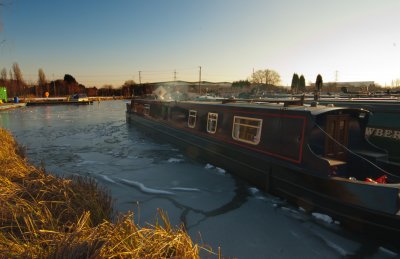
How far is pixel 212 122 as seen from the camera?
10.8 m

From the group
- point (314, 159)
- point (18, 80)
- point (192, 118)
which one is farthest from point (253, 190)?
point (18, 80)

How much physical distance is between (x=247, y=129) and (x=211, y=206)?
2855mm

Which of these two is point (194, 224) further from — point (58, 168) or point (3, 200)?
point (58, 168)

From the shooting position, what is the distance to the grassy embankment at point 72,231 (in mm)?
3018

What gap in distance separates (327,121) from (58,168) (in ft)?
31.7

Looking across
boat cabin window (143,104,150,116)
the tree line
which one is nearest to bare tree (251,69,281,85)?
the tree line

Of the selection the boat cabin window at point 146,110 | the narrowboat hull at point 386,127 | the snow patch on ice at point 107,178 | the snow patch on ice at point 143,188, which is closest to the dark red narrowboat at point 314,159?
the narrowboat hull at point 386,127

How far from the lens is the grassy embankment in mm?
3018

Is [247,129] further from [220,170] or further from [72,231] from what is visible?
[72,231]

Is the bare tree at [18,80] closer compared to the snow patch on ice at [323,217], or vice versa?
the snow patch on ice at [323,217]

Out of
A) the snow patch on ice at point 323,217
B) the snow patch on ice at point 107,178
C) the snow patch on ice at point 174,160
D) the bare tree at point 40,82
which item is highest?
the bare tree at point 40,82

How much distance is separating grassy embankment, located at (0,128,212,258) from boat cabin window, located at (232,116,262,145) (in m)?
4.56

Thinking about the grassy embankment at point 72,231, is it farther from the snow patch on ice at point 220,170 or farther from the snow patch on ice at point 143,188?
the snow patch on ice at point 220,170

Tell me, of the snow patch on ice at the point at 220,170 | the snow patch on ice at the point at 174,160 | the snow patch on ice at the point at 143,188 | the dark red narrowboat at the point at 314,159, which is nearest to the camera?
the dark red narrowboat at the point at 314,159
